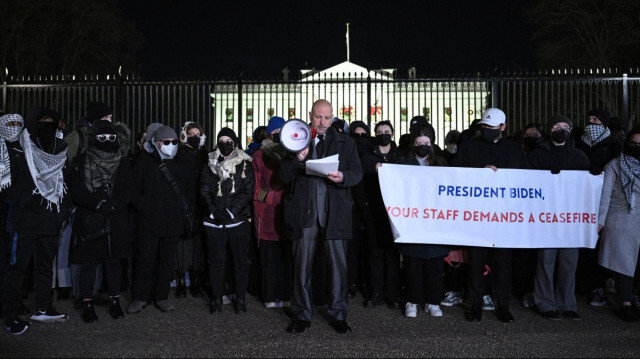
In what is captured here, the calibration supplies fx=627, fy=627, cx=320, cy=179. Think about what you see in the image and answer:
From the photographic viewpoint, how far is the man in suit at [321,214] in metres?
5.66

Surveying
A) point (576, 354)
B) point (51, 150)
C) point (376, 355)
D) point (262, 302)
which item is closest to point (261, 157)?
point (262, 302)

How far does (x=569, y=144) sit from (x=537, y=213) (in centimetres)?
86

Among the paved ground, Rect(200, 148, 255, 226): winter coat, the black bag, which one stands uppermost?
Rect(200, 148, 255, 226): winter coat

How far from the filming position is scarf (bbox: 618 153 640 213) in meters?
6.19

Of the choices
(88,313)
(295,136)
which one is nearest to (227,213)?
(295,136)

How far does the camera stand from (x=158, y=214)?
6.53 m

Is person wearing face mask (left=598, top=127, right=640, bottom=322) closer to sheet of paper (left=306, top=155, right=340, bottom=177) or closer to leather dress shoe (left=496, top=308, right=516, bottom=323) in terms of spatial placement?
leather dress shoe (left=496, top=308, right=516, bottom=323)

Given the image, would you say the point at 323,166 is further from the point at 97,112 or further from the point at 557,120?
the point at 97,112

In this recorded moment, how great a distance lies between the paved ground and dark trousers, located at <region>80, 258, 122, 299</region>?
29 centimetres

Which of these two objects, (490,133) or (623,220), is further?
(623,220)

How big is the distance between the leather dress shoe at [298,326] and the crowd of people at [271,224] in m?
0.01

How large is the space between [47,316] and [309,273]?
2.54m

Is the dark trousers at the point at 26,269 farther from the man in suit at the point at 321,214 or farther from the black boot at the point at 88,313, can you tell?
the man in suit at the point at 321,214

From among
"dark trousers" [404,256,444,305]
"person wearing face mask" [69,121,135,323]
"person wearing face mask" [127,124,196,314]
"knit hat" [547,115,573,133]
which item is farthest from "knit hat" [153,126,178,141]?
"knit hat" [547,115,573,133]
